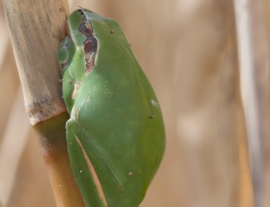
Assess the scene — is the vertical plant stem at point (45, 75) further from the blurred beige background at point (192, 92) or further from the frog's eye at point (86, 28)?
the blurred beige background at point (192, 92)

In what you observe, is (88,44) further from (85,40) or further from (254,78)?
Answer: (254,78)

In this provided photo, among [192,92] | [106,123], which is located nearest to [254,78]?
[192,92]

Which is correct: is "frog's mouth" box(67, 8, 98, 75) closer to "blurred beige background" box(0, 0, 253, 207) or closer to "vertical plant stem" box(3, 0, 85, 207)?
"vertical plant stem" box(3, 0, 85, 207)

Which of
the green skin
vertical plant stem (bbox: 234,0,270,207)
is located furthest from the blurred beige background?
the green skin

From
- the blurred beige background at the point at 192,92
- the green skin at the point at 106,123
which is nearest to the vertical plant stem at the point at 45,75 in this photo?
the green skin at the point at 106,123

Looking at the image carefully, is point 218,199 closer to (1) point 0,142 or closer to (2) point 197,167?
(2) point 197,167

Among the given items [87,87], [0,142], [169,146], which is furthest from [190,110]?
[0,142]
